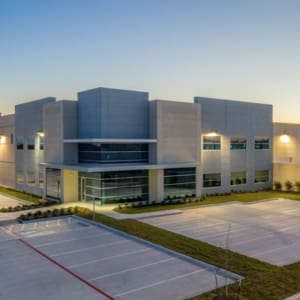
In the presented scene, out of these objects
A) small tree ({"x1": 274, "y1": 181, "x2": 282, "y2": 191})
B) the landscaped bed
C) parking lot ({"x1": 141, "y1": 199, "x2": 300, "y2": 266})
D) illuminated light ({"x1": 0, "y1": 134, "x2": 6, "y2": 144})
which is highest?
illuminated light ({"x1": 0, "y1": 134, "x2": 6, "y2": 144})

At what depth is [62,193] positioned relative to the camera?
27516 mm

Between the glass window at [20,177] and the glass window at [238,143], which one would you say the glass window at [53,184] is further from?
the glass window at [238,143]

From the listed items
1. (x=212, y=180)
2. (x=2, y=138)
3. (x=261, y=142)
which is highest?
(x=2, y=138)

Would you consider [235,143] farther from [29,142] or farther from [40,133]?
[29,142]

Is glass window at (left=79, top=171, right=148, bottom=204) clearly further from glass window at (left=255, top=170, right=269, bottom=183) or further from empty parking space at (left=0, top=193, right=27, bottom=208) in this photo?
glass window at (left=255, top=170, right=269, bottom=183)

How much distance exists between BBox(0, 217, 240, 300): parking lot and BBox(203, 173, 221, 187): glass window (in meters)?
15.9

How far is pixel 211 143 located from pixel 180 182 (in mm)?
6091

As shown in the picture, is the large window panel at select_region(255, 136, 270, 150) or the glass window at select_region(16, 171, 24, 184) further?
the large window panel at select_region(255, 136, 270, 150)

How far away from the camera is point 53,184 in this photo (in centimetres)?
2905

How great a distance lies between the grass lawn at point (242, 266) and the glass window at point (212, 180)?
45.3ft

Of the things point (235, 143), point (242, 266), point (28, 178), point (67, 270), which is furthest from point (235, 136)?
point (67, 270)

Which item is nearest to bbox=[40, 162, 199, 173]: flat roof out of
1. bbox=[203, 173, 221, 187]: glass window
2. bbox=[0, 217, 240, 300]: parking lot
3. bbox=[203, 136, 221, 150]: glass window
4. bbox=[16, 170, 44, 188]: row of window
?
bbox=[203, 173, 221, 187]: glass window

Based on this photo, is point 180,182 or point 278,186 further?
point 278,186

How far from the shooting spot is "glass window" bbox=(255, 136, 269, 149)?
118ft
